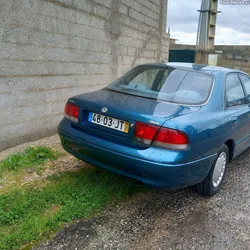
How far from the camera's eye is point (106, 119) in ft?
8.46

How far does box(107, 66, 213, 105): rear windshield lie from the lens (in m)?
2.80

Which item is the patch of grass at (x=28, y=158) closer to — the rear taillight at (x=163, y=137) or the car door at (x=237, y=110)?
the rear taillight at (x=163, y=137)

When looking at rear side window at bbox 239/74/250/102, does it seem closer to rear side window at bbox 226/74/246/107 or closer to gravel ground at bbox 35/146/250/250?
rear side window at bbox 226/74/246/107

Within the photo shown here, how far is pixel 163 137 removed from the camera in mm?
2299

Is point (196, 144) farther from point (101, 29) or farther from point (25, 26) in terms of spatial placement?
point (101, 29)

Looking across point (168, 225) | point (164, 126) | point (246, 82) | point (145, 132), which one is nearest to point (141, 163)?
point (145, 132)

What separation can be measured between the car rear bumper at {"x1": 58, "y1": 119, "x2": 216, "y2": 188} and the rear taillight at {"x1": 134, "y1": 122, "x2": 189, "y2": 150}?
0.07 m

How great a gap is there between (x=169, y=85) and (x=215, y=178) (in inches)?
46.6

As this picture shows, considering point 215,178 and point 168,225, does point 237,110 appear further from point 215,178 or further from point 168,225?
point 168,225

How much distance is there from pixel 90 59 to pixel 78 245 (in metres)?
3.64

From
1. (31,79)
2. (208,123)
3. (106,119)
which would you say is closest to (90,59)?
(31,79)

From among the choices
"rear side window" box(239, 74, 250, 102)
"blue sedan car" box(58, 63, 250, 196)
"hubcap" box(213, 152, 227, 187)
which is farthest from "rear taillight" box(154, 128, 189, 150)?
"rear side window" box(239, 74, 250, 102)

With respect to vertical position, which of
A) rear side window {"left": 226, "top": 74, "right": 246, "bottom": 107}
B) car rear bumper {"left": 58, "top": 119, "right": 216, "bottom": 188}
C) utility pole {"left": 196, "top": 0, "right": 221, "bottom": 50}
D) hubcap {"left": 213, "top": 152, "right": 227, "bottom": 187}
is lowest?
hubcap {"left": 213, "top": 152, "right": 227, "bottom": 187}

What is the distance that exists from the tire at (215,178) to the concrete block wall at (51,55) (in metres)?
2.63
